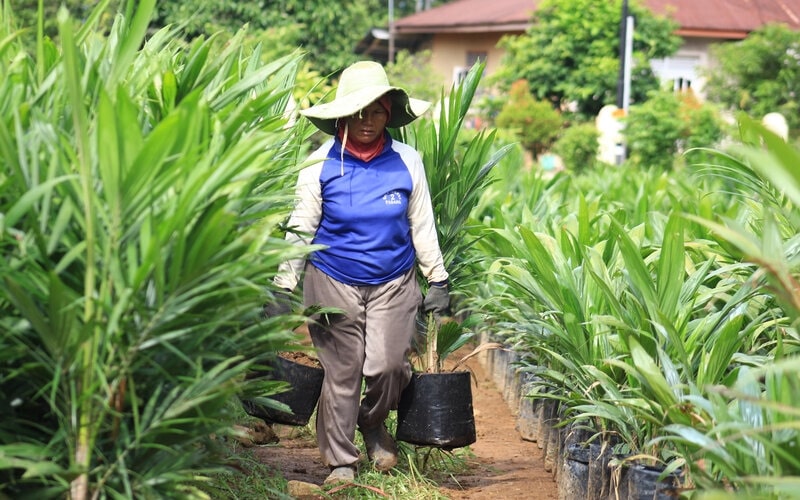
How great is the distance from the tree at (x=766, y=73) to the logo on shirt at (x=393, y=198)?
2201 cm

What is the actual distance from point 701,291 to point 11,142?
2.94m

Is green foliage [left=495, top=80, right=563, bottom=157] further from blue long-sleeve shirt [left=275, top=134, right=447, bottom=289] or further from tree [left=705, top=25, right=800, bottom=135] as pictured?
blue long-sleeve shirt [left=275, top=134, right=447, bottom=289]

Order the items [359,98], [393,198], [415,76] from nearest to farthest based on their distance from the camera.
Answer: [359,98], [393,198], [415,76]

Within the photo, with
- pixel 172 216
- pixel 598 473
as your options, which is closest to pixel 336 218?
pixel 598 473

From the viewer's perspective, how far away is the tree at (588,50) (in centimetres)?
2691

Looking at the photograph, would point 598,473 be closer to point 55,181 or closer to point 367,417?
point 367,417

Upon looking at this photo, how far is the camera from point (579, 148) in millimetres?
20859

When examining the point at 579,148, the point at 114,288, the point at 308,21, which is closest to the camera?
the point at 114,288

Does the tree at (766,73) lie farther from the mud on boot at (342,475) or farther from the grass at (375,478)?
the mud on boot at (342,475)

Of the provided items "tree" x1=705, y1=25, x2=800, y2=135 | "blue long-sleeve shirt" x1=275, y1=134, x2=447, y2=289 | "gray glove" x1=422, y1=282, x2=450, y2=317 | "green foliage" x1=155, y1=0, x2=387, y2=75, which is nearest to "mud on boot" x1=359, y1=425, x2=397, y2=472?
"gray glove" x1=422, y1=282, x2=450, y2=317

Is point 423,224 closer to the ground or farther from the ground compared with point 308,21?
closer to the ground

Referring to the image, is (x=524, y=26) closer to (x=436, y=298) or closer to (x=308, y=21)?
(x=308, y=21)

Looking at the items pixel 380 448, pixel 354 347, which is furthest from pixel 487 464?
pixel 354 347

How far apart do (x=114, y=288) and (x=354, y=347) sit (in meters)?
2.05
